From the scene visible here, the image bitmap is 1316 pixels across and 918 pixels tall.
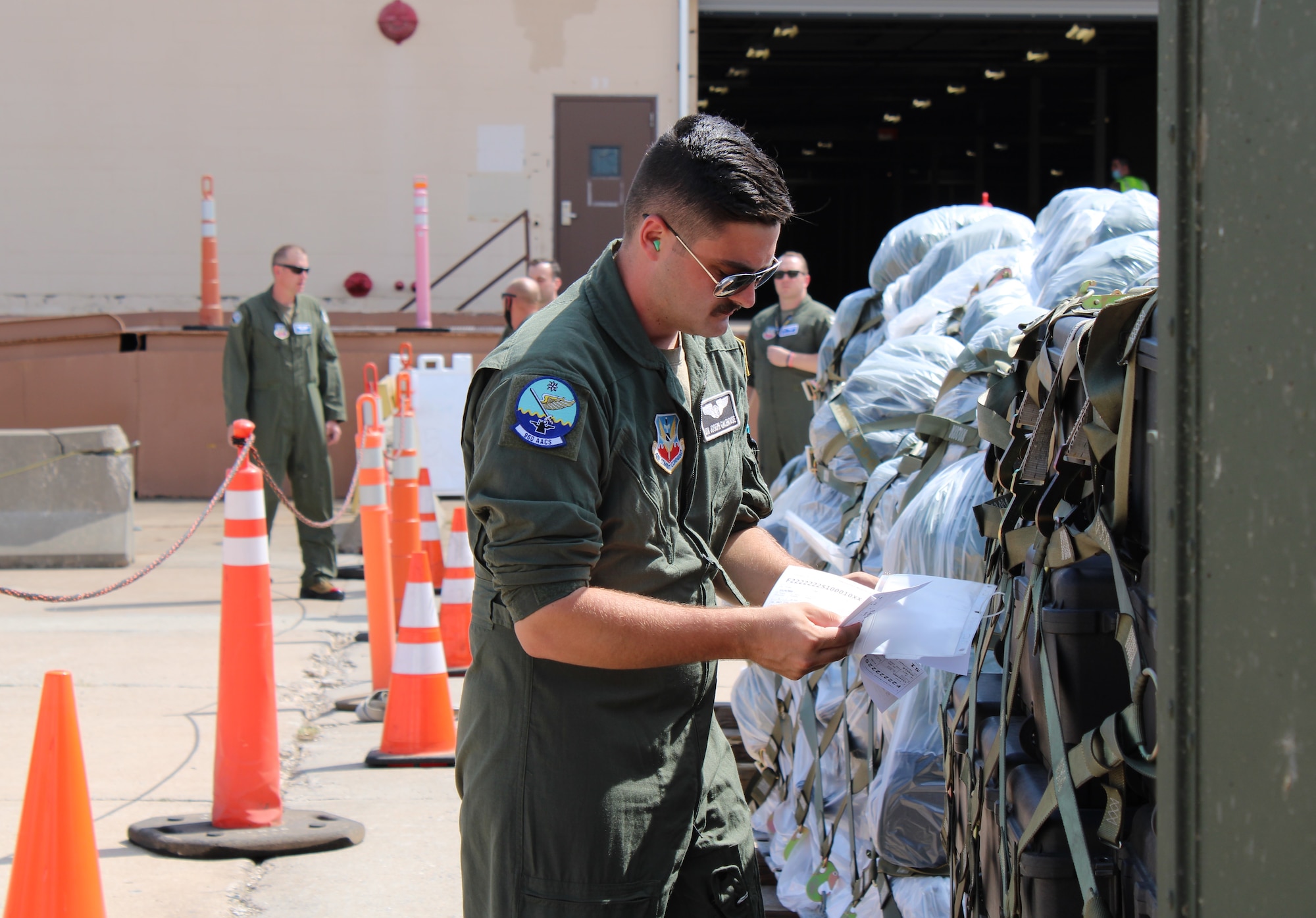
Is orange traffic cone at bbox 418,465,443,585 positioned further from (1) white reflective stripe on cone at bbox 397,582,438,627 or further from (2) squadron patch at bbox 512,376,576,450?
(2) squadron patch at bbox 512,376,576,450

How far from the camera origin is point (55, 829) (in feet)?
8.86

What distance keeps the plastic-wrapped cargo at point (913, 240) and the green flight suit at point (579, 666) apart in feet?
11.7

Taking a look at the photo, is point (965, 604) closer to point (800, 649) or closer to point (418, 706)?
point (800, 649)

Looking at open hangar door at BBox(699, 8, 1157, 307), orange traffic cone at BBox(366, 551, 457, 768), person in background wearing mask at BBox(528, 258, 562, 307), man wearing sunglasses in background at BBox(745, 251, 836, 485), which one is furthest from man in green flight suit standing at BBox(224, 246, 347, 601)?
open hangar door at BBox(699, 8, 1157, 307)

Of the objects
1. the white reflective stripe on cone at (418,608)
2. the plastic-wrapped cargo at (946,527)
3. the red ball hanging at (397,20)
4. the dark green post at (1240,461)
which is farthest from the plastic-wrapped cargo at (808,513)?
the red ball hanging at (397,20)

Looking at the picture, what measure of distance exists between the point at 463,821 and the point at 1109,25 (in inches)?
742

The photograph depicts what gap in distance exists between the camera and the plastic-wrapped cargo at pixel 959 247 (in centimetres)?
466

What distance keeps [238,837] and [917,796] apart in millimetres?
2225

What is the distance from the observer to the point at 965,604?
1911 mm

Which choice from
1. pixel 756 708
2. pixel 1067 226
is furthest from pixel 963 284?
pixel 756 708

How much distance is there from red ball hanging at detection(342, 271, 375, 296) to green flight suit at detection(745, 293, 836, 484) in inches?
305

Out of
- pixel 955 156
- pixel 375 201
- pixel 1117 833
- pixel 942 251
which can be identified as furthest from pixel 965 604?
pixel 955 156

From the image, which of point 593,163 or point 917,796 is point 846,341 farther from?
point 593,163

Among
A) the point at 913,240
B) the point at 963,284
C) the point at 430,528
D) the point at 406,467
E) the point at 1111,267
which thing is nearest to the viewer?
the point at 1111,267
